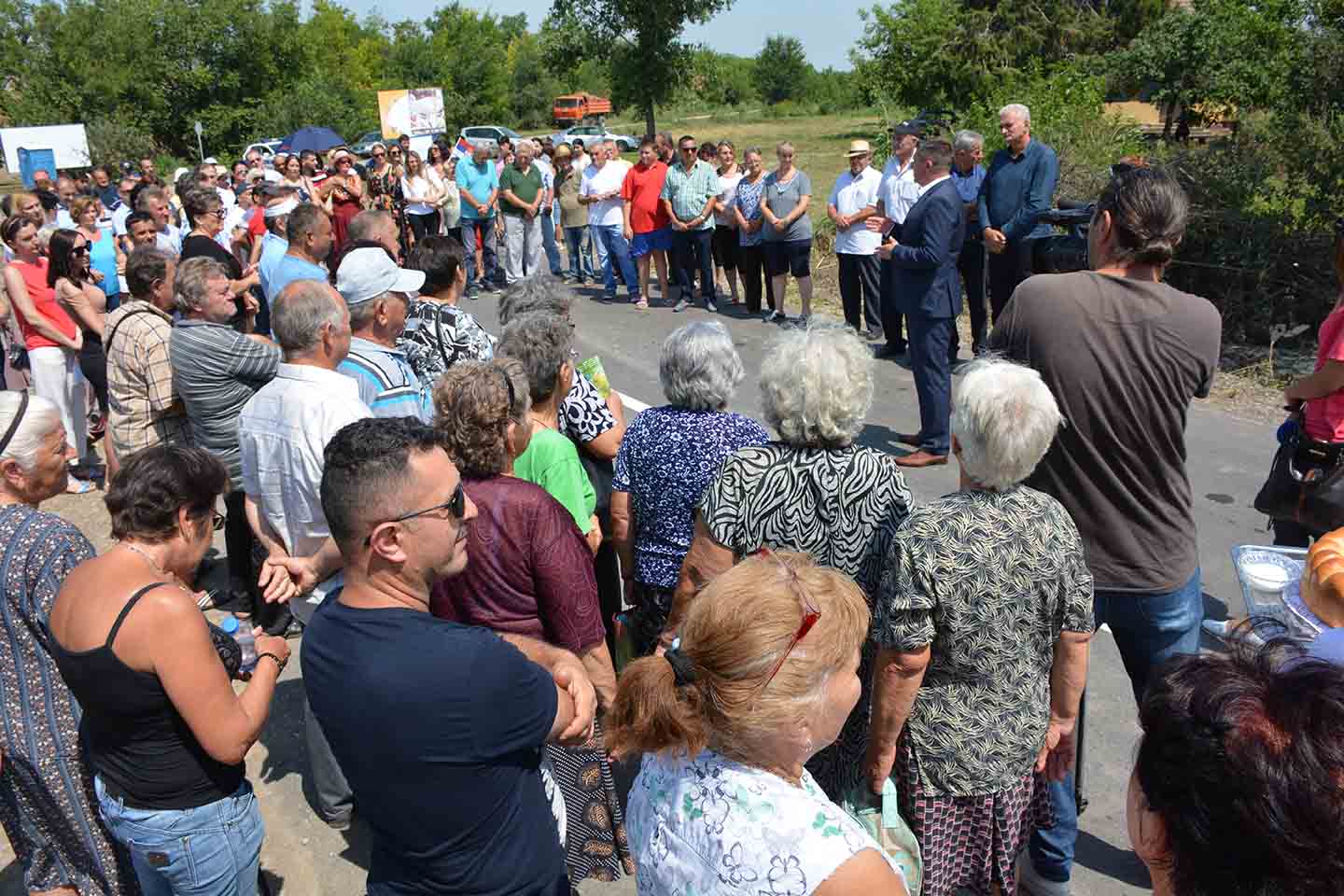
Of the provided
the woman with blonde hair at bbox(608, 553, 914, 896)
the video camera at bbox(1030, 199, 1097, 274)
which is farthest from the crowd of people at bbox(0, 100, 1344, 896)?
the video camera at bbox(1030, 199, 1097, 274)

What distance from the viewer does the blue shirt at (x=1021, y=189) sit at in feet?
25.1

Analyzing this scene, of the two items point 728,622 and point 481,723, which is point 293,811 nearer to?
point 481,723

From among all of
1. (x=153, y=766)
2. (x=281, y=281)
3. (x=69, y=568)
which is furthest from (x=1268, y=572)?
(x=281, y=281)

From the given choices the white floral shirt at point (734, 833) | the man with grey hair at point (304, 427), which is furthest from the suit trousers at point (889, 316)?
the white floral shirt at point (734, 833)

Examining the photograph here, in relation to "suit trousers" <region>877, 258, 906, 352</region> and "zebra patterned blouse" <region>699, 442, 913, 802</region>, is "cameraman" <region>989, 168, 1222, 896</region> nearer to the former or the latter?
"zebra patterned blouse" <region>699, 442, 913, 802</region>

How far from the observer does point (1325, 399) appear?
381 centimetres

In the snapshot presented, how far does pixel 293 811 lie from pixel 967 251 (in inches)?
291

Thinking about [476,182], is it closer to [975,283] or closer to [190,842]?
[975,283]

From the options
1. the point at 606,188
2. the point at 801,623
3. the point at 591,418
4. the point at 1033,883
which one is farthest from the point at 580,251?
the point at 801,623

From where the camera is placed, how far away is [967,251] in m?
8.97

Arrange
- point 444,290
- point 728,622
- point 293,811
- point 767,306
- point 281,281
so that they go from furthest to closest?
point 767,306 → point 281,281 → point 444,290 → point 293,811 → point 728,622

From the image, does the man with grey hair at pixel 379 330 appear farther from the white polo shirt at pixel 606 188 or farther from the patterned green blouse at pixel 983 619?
the white polo shirt at pixel 606 188

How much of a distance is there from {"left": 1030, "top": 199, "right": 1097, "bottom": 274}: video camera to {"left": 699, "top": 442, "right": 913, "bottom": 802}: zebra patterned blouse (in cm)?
492

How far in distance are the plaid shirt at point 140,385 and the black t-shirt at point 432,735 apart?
330 cm
